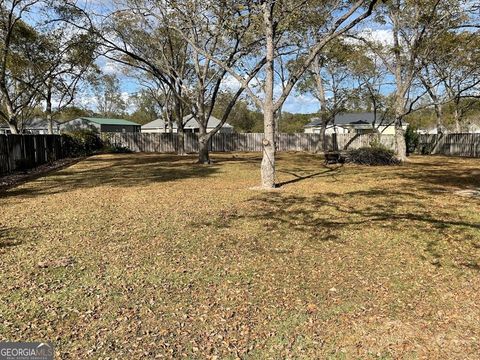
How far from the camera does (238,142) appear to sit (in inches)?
1316

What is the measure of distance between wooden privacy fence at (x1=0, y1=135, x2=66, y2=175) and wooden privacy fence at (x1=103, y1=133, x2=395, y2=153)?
37.5 feet

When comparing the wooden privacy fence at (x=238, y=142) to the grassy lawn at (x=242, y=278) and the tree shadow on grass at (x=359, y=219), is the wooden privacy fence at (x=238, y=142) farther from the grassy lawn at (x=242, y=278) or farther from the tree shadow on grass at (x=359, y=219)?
the grassy lawn at (x=242, y=278)

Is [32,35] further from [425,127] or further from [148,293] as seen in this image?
[425,127]

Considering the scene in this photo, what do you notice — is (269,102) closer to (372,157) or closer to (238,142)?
(372,157)

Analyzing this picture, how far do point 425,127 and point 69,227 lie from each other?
72570 mm

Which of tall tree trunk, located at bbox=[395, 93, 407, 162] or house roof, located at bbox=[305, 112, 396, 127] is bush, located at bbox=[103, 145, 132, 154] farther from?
house roof, located at bbox=[305, 112, 396, 127]

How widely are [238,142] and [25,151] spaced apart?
66.9 ft

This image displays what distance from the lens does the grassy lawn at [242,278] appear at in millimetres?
2789

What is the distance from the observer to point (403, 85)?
19156 mm
